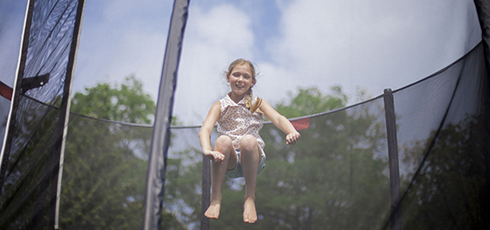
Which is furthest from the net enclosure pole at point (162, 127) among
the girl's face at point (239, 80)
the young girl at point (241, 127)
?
the girl's face at point (239, 80)

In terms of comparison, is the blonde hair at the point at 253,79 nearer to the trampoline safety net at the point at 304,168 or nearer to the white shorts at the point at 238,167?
the white shorts at the point at 238,167

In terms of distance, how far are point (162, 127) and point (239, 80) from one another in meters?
0.56

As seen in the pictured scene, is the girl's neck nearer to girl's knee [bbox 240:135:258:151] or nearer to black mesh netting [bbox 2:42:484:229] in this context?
girl's knee [bbox 240:135:258:151]

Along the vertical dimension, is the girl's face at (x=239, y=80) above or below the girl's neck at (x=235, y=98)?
above

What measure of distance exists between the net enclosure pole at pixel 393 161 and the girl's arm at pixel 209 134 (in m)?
0.72

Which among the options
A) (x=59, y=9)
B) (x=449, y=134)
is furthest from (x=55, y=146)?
(x=449, y=134)

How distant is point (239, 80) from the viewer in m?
1.31

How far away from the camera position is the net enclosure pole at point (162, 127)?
0.75m

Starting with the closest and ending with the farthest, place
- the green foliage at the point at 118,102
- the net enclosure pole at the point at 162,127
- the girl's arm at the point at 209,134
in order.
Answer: the net enclosure pole at the point at 162,127, the girl's arm at the point at 209,134, the green foliage at the point at 118,102

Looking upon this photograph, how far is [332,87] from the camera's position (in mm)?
1470

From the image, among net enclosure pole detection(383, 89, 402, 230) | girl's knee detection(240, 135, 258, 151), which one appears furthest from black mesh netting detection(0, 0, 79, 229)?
net enclosure pole detection(383, 89, 402, 230)

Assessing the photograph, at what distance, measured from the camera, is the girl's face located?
1314 millimetres

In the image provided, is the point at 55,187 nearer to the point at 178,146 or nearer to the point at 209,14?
the point at 178,146

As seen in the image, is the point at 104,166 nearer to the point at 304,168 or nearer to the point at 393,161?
the point at 304,168
